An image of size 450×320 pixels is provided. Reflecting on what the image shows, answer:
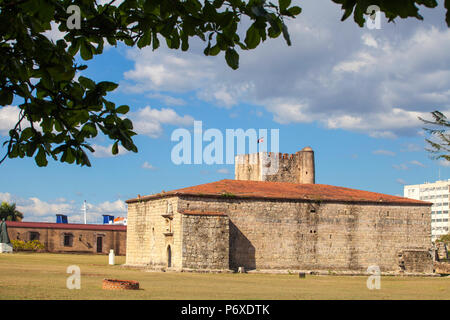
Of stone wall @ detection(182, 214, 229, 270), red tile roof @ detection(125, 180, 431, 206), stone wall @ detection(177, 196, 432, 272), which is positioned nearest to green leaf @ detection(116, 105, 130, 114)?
stone wall @ detection(182, 214, 229, 270)

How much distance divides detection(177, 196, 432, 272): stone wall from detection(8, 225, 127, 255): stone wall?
99.1 feet

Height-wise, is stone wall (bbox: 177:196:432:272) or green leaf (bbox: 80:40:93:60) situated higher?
green leaf (bbox: 80:40:93:60)

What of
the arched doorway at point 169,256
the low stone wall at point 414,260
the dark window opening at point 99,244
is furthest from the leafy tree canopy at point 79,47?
the dark window opening at point 99,244

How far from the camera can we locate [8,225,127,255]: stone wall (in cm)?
5556

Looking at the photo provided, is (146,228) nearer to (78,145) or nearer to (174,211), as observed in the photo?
(174,211)

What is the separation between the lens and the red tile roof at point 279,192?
31703 mm

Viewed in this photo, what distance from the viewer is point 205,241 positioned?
2972cm

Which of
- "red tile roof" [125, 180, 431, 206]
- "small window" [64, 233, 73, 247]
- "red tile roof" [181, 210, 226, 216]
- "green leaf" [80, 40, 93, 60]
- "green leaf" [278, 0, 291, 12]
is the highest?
"green leaf" [80, 40, 93, 60]

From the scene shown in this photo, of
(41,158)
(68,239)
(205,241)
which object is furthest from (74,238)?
(41,158)

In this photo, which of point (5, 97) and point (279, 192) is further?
point (279, 192)

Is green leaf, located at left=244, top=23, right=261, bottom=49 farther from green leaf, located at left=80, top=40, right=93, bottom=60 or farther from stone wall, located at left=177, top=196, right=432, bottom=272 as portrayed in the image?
stone wall, located at left=177, top=196, right=432, bottom=272

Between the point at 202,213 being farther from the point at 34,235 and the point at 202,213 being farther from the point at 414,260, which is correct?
the point at 34,235

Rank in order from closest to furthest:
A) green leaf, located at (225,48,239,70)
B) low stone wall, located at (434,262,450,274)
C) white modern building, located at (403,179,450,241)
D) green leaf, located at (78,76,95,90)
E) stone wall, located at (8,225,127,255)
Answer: green leaf, located at (225,48,239,70) → green leaf, located at (78,76,95,90) → low stone wall, located at (434,262,450,274) → stone wall, located at (8,225,127,255) → white modern building, located at (403,179,450,241)

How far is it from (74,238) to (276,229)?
31.7m
